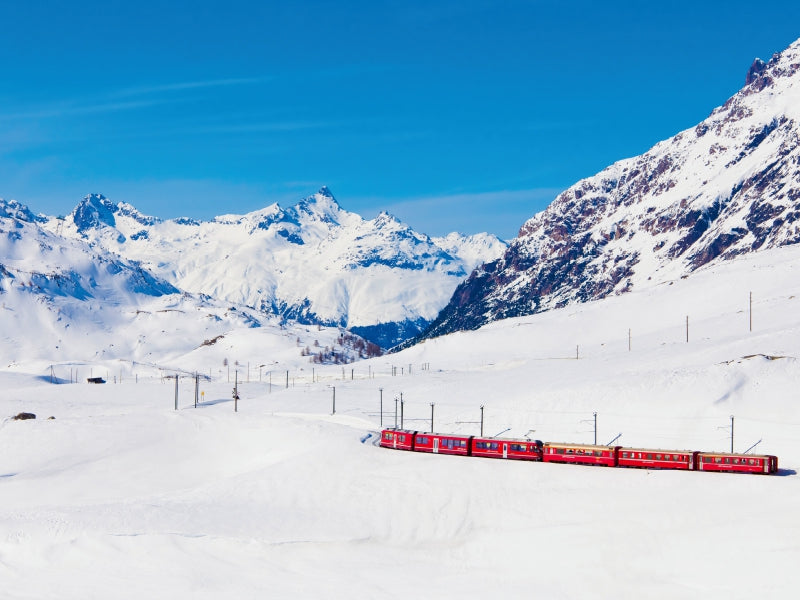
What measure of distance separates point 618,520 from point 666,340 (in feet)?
412

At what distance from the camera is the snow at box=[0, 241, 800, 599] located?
6006 cm

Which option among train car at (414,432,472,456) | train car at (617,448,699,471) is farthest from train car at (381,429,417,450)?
train car at (617,448,699,471)

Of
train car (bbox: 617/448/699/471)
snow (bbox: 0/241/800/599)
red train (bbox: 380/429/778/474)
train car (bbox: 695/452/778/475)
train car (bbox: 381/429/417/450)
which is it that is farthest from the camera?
train car (bbox: 381/429/417/450)

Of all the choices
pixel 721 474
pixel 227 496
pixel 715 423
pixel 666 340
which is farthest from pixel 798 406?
pixel 666 340

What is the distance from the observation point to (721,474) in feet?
257

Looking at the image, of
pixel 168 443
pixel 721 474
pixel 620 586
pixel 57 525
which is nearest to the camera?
pixel 620 586

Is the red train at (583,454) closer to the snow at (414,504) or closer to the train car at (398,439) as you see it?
the train car at (398,439)

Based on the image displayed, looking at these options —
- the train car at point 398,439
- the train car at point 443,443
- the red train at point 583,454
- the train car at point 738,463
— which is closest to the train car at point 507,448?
the red train at point 583,454

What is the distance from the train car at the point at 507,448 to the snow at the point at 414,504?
2154 mm

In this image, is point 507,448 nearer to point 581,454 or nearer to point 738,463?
point 581,454

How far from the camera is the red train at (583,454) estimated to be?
257 ft

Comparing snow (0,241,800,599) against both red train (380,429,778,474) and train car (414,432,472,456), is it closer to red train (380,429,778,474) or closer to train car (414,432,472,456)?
red train (380,429,778,474)

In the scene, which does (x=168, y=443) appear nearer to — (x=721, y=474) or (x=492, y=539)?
(x=492, y=539)

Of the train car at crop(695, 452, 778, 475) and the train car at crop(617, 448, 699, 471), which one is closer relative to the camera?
the train car at crop(695, 452, 778, 475)
